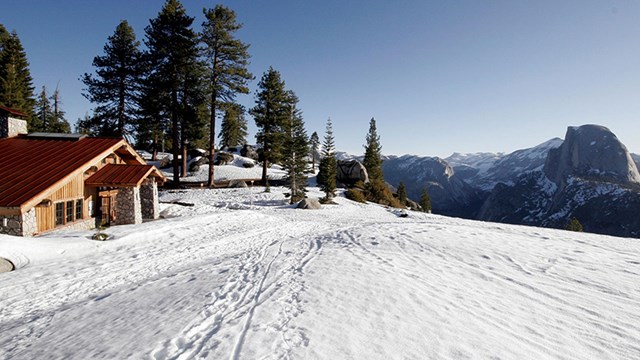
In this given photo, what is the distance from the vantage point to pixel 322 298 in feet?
19.9

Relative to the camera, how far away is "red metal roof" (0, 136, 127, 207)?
11.2m

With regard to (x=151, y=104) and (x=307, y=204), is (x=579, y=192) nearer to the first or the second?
(x=307, y=204)

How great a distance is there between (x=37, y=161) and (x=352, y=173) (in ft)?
126

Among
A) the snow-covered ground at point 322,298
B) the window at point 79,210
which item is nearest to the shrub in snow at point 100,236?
the snow-covered ground at point 322,298

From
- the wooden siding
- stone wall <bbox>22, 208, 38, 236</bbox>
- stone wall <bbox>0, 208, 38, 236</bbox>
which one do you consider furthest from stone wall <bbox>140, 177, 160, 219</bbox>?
stone wall <bbox>0, 208, 38, 236</bbox>

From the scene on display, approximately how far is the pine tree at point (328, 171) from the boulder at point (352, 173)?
53.0 inches

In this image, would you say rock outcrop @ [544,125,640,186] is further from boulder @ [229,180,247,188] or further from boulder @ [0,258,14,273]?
boulder @ [0,258,14,273]

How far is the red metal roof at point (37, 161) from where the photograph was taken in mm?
11242

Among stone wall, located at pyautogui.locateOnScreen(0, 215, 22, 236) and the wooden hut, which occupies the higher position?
the wooden hut

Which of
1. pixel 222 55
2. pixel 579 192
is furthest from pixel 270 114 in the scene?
pixel 579 192

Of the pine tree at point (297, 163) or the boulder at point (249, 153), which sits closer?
the pine tree at point (297, 163)

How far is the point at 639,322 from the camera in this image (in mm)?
5391

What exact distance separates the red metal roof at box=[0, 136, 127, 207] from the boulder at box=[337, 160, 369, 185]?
33.8 m

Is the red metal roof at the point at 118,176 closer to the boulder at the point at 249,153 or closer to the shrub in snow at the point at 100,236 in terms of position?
the shrub in snow at the point at 100,236
